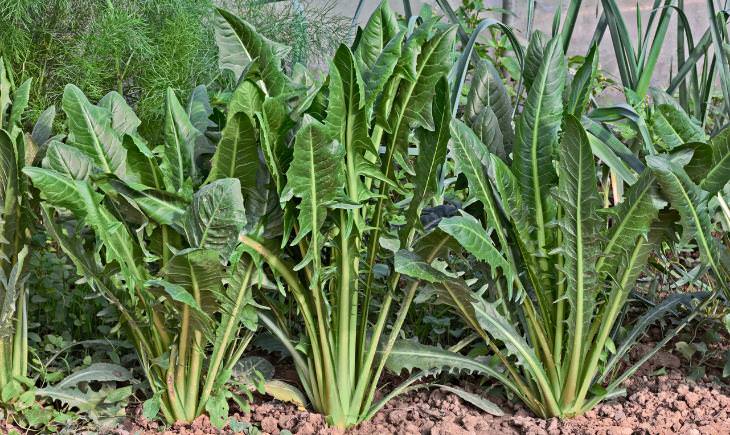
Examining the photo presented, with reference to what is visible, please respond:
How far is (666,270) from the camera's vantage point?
2.54 meters

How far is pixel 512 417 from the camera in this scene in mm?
2107

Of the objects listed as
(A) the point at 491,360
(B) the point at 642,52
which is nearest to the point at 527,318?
(A) the point at 491,360

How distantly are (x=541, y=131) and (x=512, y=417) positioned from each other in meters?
0.69

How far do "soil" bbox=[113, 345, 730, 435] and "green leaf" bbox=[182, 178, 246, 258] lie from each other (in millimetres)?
492

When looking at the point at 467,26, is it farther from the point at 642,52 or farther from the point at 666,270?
the point at 666,270

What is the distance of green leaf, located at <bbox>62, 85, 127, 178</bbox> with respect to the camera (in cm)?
187

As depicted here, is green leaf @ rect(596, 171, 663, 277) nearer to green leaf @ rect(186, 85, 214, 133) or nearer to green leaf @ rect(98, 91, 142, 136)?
green leaf @ rect(186, 85, 214, 133)

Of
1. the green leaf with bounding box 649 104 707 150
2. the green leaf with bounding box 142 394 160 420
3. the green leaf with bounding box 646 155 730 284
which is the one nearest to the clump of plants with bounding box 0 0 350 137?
the green leaf with bounding box 142 394 160 420

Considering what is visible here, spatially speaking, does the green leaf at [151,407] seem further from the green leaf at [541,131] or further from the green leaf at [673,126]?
the green leaf at [673,126]

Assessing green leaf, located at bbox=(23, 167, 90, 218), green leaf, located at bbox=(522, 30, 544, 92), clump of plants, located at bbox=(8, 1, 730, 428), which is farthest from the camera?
green leaf, located at bbox=(522, 30, 544, 92)

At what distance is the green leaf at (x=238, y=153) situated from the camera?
1789 mm

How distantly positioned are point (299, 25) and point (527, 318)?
2.15 m

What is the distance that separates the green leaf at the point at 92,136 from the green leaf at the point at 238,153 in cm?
20

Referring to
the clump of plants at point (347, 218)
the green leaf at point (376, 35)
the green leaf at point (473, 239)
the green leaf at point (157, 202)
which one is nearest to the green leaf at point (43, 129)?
the clump of plants at point (347, 218)
